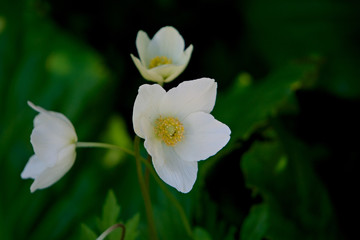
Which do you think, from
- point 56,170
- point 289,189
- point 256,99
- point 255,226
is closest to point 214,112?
point 256,99

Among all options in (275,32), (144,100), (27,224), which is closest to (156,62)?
(144,100)

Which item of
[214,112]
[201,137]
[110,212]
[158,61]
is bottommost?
[214,112]

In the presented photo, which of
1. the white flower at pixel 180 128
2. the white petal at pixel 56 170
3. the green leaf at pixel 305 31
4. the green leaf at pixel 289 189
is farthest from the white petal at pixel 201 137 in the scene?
the green leaf at pixel 305 31

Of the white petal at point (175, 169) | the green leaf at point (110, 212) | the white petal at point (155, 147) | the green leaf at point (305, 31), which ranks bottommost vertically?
the green leaf at point (305, 31)

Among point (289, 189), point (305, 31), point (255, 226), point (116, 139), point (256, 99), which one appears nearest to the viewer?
point (255, 226)

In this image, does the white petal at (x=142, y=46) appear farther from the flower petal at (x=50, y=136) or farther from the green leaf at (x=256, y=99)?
the green leaf at (x=256, y=99)

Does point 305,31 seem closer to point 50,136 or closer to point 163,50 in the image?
point 163,50

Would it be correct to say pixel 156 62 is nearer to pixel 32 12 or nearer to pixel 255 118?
pixel 255 118
